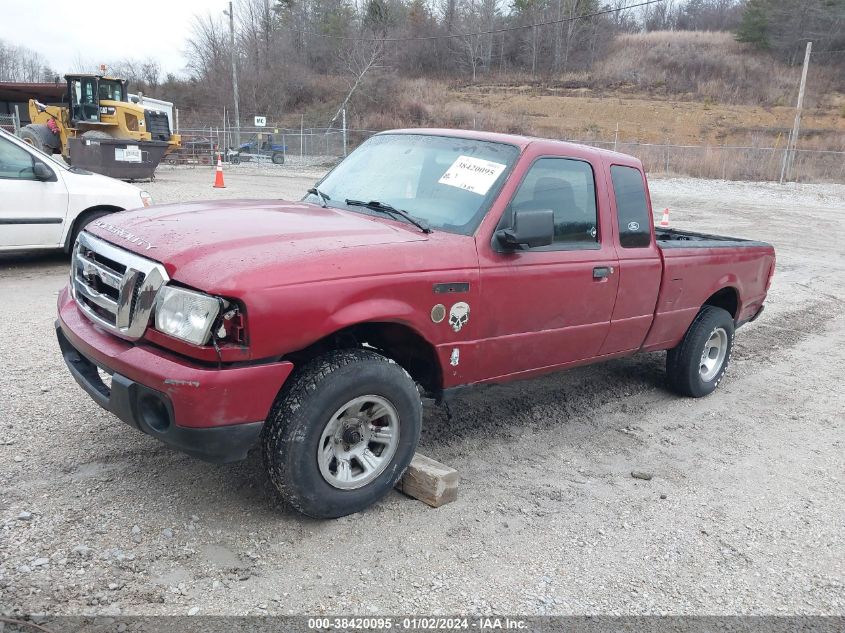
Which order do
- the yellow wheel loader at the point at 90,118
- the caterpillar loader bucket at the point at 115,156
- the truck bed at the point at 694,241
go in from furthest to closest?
the yellow wheel loader at the point at 90,118 → the caterpillar loader bucket at the point at 115,156 → the truck bed at the point at 694,241

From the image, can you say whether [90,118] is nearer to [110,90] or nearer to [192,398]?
[110,90]

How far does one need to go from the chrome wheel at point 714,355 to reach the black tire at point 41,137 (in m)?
22.8

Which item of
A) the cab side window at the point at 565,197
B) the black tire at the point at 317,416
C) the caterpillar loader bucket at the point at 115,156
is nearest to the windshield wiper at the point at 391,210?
the cab side window at the point at 565,197

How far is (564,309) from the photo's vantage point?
4277 mm

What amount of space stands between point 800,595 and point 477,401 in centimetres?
251

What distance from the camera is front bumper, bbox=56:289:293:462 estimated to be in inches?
113

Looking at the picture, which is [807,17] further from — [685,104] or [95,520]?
[95,520]

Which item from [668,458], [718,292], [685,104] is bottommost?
[668,458]

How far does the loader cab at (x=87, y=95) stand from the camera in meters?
23.5

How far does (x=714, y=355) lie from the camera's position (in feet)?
19.6

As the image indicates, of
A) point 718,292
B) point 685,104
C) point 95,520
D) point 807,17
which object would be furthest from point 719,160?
point 807,17

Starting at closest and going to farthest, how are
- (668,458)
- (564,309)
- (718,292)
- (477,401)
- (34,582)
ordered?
(34,582)
(564,309)
(668,458)
(477,401)
(718,292)

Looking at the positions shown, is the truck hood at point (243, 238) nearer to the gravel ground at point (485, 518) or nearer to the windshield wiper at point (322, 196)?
the windshield wiper at point (322, 196)

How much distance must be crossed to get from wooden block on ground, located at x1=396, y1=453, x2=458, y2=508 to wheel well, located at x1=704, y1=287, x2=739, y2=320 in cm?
325
